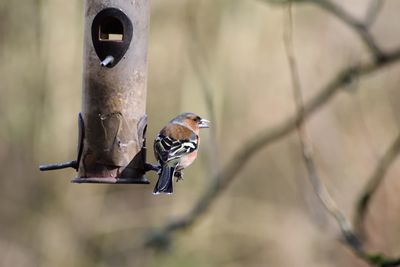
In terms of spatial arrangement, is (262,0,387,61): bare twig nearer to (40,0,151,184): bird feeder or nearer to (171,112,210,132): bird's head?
(171,112,210,132): bird's head

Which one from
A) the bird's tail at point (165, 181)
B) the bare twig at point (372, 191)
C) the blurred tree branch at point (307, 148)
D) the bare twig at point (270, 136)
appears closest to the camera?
the bird's tail at point (165, 181)

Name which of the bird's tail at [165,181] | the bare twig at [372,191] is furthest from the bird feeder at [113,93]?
the bare twig at [372,191]

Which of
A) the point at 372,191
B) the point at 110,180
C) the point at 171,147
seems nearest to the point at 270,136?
the point at 372,191

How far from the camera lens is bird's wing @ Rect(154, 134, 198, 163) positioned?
6.73 meters

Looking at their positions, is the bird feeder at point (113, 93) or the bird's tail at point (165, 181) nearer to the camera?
the bird's tail at point (165, 181)

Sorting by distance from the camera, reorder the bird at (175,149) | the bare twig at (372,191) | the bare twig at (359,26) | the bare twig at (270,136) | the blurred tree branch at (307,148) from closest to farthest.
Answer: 1. the bird at (175,149)
2. the blurred tree branch at (307,148)
3. the bare twig at (372,191)
4. the bare twig at (359,26)
5. the bare twig at (270,136)

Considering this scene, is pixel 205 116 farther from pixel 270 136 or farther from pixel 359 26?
pixel 359 26

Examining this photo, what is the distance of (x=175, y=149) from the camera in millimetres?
6801

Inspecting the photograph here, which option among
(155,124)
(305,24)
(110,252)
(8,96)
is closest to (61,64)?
(8,96)

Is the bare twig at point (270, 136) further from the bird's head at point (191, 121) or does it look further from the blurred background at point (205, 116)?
the blurred background at point (205, 116)

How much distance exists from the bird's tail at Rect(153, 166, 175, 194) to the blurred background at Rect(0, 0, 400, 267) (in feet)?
17.5

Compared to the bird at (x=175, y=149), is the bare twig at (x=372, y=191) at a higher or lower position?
lower

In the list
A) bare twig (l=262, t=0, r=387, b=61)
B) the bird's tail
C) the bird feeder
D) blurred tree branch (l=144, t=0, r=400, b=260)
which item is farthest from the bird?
bare twig (l=262, t=0, r=387, b=61)

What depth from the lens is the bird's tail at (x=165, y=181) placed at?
6211 mm
